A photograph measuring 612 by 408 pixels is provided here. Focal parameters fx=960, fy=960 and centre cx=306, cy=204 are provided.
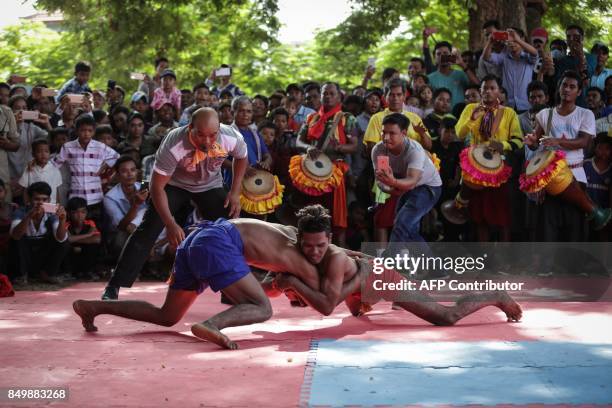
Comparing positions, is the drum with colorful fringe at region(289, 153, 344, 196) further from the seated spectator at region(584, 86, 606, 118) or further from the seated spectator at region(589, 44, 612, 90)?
the seated spectator at region(589, 44, 612, 90)

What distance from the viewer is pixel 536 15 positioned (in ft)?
45.6

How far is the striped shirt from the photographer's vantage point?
10086 mm

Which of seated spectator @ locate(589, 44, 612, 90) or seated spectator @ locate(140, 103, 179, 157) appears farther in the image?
seated spectator @ locate(589, 44, 612, 90)

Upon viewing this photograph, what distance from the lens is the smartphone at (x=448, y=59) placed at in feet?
36.3

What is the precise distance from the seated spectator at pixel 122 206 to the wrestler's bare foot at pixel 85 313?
3.42 m

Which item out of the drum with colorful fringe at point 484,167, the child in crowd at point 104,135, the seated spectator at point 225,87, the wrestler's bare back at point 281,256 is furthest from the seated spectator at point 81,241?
the wrestler's bare back at point 281,256

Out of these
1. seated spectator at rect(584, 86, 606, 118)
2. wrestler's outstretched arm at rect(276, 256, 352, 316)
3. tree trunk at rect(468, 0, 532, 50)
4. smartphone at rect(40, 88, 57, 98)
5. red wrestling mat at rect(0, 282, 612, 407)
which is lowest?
red wrestling mat at rect(0, 282, 612, 407)

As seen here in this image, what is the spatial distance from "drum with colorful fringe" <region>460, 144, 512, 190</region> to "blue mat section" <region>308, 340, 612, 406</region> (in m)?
3.72

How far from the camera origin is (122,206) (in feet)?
32.9

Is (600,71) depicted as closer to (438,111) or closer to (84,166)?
(438,111)

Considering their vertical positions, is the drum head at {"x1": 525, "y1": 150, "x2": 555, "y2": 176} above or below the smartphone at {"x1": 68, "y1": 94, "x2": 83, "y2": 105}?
below

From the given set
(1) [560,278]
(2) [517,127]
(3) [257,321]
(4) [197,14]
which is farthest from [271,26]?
(3) [257,321]

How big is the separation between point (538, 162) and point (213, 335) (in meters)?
4.50

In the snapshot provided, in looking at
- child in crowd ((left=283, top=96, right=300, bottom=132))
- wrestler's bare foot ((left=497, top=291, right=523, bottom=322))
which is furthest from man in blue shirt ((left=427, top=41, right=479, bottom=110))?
wrestler's bare foot ((left=497, top=291, right=523, bottom=322))
